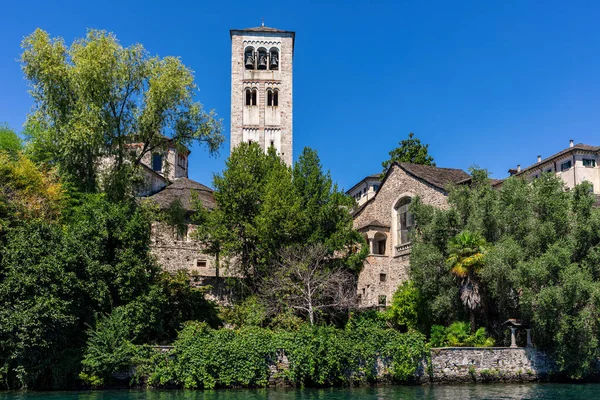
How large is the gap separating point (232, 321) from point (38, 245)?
10.2m

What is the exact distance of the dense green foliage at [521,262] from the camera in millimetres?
26266

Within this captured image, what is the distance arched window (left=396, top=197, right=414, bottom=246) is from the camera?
123ft

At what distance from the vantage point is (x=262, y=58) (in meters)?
55.7

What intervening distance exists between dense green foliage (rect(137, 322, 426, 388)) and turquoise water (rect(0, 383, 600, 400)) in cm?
93

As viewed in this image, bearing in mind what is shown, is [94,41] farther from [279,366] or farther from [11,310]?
[279,366]

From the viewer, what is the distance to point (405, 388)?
25.2 meters

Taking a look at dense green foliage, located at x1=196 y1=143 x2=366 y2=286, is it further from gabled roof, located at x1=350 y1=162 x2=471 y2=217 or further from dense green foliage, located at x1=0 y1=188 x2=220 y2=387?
dense green foliage, located at x1=0 y1=188 x2=220 y2=387

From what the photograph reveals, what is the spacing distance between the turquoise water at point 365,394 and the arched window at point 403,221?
42.7 ft

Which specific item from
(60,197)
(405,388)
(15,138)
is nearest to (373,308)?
→ (405,388)

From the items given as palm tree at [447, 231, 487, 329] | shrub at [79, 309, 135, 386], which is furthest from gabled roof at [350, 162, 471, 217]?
shrub at [79, 309, 135, 386]

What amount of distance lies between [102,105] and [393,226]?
18.4 metres

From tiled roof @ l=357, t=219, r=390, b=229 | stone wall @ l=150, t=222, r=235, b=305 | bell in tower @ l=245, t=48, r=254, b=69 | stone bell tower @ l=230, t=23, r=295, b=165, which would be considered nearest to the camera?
tiled roof @ l=357, t=219, r=390, b=229

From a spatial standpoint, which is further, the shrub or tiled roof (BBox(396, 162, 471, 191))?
tiled roof (BBox(396, 162, 471, 191))

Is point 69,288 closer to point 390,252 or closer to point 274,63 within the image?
point 390,252
